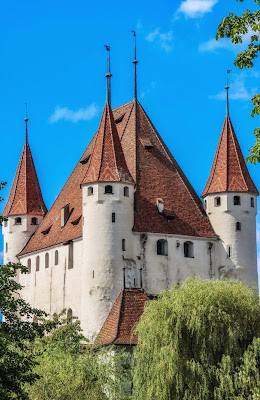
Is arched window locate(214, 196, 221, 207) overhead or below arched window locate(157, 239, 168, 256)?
overhead

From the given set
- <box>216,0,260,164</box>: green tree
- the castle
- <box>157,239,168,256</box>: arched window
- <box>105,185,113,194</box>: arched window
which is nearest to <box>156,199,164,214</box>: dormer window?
the castle

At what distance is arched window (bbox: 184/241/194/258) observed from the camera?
7569 cm

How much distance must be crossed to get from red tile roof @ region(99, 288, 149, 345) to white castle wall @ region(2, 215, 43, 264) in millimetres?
27424

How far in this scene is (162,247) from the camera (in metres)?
74.9

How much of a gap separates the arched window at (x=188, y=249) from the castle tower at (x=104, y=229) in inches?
188

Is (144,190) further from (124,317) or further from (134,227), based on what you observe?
(124,317)

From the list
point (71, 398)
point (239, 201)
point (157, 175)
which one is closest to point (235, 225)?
point (239, 201)

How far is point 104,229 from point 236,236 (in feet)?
33.5

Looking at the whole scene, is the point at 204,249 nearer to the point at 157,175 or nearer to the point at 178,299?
the point at 157,175

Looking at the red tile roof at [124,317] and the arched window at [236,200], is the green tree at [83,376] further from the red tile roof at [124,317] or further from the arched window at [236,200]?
the arched window at [236,200]

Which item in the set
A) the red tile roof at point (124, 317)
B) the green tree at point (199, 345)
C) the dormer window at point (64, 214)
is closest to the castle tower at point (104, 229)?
the dormer window at point (64, 214)

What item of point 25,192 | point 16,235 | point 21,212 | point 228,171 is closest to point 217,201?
point 228,171

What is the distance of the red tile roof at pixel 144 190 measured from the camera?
75750 millimetres

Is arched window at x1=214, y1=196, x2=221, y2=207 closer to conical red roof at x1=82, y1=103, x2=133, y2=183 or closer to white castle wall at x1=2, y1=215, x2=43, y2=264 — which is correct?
conical red roof at x1=82, y1=103, x2=133, y2=183
